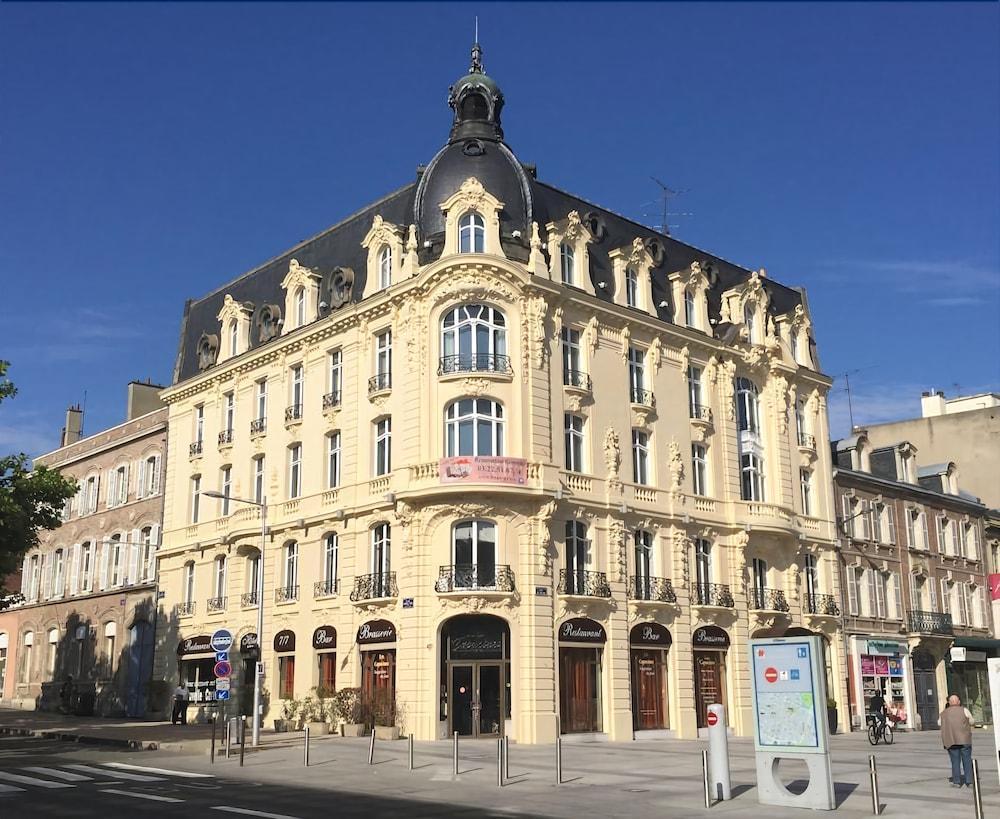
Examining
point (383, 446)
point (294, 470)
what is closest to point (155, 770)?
point (383, 446)

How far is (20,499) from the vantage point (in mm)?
29594

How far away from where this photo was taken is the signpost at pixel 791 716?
633 inches

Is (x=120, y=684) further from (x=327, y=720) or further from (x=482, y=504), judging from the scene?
(x=482, y=504)

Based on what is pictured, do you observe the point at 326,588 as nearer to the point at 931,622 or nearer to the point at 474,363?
the point at 474,363

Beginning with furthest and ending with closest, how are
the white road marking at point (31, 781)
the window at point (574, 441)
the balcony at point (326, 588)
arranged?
the balcony at point (326, 588)
the window at point (574, 441)
the white road marking at point (31, 781)

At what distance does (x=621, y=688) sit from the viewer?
3334 centimetres

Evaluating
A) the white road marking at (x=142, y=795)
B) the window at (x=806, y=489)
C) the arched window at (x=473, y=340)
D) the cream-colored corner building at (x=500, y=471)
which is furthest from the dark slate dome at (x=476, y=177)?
the white road marking at (x=142, y=795)

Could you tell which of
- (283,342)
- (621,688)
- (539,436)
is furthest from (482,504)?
(283,342)

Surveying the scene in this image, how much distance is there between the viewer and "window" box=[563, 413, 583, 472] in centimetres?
3419

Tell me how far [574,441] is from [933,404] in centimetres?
3927

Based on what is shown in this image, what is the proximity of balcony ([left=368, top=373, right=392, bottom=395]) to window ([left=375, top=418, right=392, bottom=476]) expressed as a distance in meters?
1.02

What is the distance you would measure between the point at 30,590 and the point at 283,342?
84.3ft

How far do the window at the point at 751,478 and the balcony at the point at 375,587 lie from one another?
14.6 meters

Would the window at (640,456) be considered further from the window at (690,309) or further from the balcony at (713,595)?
the window at (690,309)
